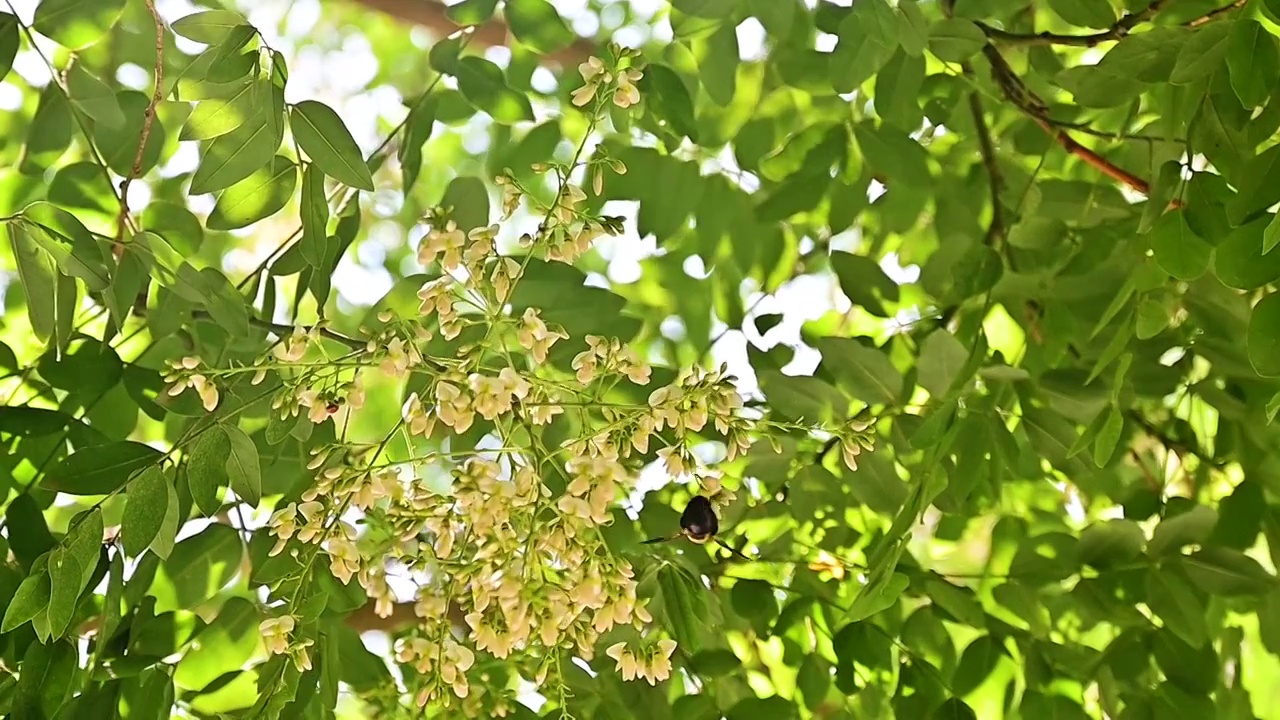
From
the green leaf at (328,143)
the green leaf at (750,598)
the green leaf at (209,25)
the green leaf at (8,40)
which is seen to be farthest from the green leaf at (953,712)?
the green leaf at (8,40)

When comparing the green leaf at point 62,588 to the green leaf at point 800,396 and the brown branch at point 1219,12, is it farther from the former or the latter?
the brown branch at point 1219,12

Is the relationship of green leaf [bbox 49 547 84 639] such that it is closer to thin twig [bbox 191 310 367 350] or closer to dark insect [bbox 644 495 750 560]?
thin twig [bbox 191 310 367 350]

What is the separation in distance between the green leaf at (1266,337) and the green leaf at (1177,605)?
25cm

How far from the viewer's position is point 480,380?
534 mm

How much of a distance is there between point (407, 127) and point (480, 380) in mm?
359

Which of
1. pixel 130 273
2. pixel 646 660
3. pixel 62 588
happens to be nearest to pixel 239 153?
pixel 130 273

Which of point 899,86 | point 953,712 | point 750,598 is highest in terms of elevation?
point 899,86

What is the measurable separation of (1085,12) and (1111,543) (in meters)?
0.36

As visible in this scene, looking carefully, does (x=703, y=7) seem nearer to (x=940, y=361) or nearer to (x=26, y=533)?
(x=940, y=361)

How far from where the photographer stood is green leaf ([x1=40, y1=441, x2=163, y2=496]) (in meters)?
0.59

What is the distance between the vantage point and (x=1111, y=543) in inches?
29.4

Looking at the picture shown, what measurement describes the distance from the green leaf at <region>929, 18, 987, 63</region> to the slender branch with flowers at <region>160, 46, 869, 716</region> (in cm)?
24

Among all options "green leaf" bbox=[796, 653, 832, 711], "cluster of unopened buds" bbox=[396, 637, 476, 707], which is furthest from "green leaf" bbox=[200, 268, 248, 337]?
"green leaf" bbox=[796, 653, 832, 711]

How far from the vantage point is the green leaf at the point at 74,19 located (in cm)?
66
